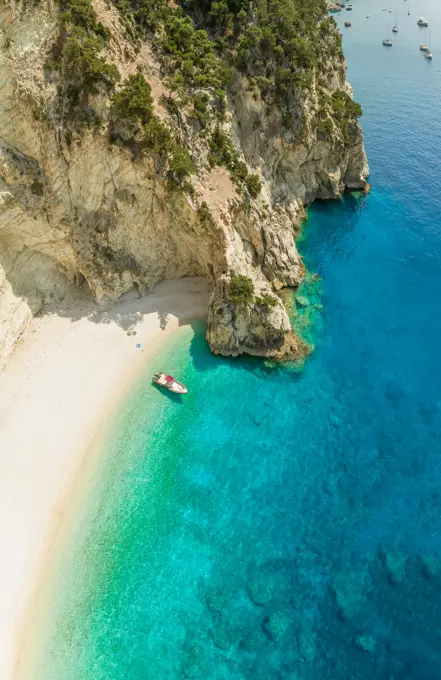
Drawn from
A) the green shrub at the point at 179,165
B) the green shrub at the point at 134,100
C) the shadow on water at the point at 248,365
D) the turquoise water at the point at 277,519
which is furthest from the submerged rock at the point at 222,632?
the green shrub at the point at 134,100

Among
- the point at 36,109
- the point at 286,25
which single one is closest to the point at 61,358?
the point at 36,109

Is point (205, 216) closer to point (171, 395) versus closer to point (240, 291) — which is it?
point (240, 291)

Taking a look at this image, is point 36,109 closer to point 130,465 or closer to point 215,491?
point 130,465

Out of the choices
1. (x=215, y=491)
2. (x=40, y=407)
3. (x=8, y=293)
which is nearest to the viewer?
(x=215, y=491)

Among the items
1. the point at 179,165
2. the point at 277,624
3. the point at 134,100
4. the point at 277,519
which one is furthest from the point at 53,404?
the point at 134,100

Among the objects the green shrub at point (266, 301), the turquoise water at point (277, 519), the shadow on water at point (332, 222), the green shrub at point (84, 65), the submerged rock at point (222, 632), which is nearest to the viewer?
the turquoise water at point (277, 519)

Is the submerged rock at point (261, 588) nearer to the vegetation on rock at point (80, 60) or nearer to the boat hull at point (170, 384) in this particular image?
the boat hull at point (170, 384)

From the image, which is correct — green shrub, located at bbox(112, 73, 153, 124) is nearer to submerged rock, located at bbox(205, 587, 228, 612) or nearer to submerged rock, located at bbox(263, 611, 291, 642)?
submerged rock, located at bbox(205, 587, 228, 612)
